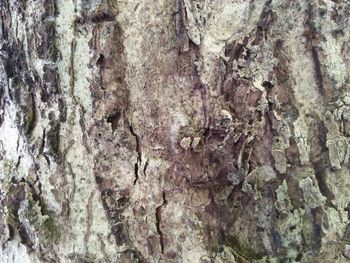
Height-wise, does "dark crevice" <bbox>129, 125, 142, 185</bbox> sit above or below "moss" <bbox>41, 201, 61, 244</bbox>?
above

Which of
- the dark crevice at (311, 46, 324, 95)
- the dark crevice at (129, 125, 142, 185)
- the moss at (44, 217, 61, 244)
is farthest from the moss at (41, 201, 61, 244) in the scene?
the dark crevice at (311, 46, 324, 95)

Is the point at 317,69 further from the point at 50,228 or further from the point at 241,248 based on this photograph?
the point at 50,228

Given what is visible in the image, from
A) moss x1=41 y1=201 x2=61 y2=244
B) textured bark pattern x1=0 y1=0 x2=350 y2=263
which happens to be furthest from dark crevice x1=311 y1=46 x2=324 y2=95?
moss x1=41 y1=201 x2=61 y2=244

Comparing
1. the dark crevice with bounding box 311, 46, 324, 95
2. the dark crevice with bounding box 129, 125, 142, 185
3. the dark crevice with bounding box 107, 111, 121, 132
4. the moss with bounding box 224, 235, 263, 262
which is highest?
the dark crevice with bounding box 311, 46, 324, 95

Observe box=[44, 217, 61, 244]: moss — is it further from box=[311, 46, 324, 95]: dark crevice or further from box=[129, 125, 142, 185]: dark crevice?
box=[311, 46, 324, 95]: dark crevice

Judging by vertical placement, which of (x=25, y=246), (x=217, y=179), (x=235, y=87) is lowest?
(x=25, y=246)

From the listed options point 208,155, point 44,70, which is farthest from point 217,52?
point 44,70

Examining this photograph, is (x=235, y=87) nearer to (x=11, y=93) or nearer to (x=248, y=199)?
(x=248, y=199)

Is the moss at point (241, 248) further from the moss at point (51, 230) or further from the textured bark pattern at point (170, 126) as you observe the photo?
the moss at point (51, 230)
